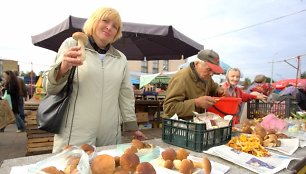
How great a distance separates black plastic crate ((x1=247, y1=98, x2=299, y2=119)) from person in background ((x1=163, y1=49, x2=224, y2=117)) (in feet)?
4.94

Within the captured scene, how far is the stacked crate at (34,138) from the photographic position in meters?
4.50

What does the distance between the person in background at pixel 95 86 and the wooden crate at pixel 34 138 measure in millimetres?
3035

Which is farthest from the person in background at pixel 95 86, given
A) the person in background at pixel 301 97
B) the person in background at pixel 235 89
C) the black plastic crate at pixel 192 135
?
the person in background at pixel 301 97

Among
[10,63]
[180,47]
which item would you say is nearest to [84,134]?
[180,47]

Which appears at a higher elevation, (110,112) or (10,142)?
(110,112)

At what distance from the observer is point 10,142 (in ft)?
19.8

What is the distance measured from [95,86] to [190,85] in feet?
3.20

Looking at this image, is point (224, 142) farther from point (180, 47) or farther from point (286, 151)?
point (180, 47)

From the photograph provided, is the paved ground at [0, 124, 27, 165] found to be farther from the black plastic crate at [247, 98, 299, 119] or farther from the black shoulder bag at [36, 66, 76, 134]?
the black plastic crate at [247, 98, 299, 119]

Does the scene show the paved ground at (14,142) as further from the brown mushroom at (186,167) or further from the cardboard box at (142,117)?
the brown mushroom at (186,167)

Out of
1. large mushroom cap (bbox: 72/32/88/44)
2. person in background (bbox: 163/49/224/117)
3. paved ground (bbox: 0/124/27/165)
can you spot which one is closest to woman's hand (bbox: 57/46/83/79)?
large mushroom cap (bbox: 72/32/88/44)

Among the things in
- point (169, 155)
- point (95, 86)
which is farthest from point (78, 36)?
point (169, 155)

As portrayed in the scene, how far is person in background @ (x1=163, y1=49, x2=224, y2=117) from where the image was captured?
2.23 meters

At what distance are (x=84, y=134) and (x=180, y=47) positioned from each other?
4676 millimetres
